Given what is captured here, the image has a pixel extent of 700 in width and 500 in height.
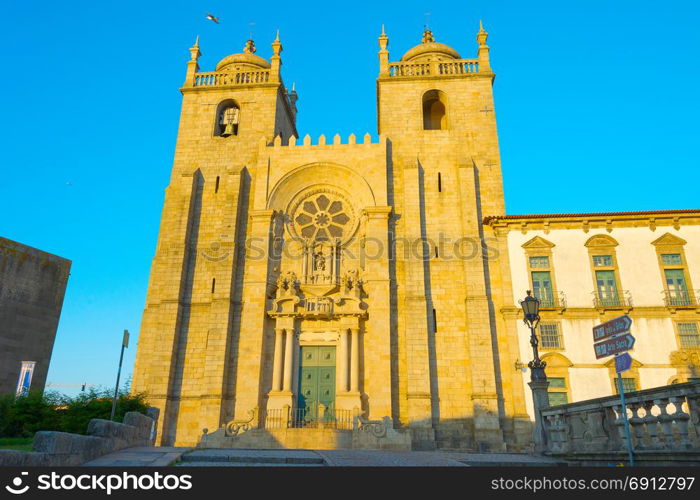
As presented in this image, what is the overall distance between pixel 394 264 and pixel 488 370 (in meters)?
6.48

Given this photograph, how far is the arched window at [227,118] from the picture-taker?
28.9 metres

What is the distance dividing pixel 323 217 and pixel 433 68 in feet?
37.0

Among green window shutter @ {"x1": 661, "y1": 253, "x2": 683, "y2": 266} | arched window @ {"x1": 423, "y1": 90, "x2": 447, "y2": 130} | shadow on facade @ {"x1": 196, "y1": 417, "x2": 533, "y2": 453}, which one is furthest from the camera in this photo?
arched window @ {"x1": 423, "y1": 90, "x2": 447, "y2": 130}

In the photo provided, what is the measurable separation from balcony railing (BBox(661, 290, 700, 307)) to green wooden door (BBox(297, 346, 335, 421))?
1487 cm

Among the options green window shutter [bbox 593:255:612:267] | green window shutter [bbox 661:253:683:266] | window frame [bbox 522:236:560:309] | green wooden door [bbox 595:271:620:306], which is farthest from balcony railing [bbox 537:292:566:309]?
green window shutter [bbox 661:253:683:266]

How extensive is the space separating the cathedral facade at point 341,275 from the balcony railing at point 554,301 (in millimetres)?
1303

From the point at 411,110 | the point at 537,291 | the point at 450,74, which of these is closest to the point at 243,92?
the point at 411,110

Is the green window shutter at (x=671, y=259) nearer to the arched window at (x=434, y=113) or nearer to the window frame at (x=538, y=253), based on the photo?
the window frame at (x=538, y=253)

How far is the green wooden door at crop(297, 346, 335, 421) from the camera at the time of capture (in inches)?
880

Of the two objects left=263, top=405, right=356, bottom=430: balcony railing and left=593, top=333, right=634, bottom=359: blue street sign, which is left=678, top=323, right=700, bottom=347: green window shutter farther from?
left=593, top=333, right=634, bottom=359: blue street sign

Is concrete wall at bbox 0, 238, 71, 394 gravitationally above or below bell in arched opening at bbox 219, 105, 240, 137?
below

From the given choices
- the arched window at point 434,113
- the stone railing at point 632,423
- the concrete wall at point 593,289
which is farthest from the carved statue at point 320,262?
the stone railing at point 632,423

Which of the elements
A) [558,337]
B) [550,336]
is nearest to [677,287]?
[558,337]
